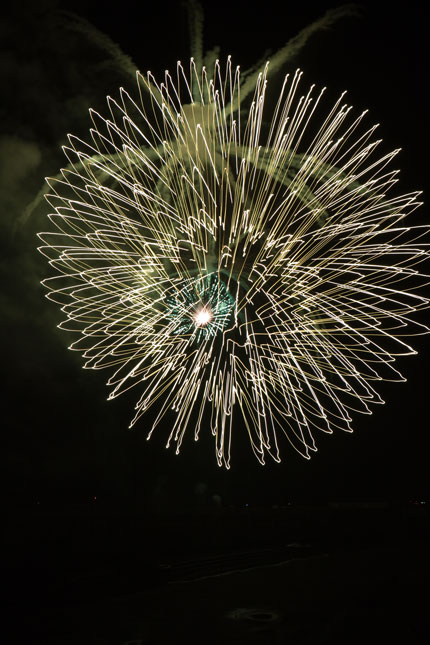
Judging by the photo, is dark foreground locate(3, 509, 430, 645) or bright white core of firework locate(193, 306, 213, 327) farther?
bright white core of firework locate(193, 306, 213, 327)

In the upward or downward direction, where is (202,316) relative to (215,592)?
upward

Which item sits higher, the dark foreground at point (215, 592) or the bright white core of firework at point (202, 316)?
the bright white core of firework at point (202, 316)

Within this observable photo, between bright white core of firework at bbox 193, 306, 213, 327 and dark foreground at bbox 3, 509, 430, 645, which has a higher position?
bright white core of firework at bbox 193, 306, 213, 327

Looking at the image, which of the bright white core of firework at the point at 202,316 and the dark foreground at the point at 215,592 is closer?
the dark foreground at the point at 215,592

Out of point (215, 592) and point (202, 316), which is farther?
point (202, 316)
